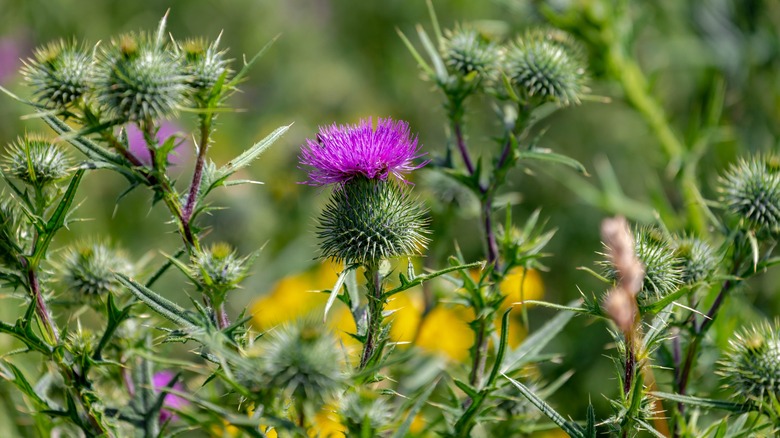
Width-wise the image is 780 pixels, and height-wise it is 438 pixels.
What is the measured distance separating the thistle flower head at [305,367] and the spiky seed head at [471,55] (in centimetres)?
140

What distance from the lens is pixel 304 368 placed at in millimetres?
1763

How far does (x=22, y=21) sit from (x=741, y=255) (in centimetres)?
540

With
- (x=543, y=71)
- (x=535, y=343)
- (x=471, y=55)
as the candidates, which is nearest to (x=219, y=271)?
(x=535, y=343)

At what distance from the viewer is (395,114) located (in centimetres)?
654

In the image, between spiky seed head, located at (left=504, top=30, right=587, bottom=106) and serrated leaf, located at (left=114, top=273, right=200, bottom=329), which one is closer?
serrated leaf, located at (left=114, top=273, right=200, bottom=329)

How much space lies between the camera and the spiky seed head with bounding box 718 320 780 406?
2205 millimetres

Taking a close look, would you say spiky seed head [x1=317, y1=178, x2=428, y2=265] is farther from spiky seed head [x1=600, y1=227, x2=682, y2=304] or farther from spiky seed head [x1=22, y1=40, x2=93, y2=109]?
spiky seed head [x1=22, y1=40, x2=93, y2=109]

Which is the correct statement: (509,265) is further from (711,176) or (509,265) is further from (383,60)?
(383,60)

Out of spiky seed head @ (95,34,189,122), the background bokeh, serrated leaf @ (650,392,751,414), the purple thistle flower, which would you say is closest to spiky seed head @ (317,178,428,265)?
the purple thistle flower

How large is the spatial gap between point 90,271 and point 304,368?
1.17 meters

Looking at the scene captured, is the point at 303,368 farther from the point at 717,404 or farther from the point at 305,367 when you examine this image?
the point at 717,404

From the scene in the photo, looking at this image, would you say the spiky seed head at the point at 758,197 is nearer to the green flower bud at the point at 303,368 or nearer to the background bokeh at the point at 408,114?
the background bokeh at the point at 408,114

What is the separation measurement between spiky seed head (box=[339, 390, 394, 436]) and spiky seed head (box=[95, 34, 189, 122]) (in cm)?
98

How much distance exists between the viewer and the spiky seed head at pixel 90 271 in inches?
102
